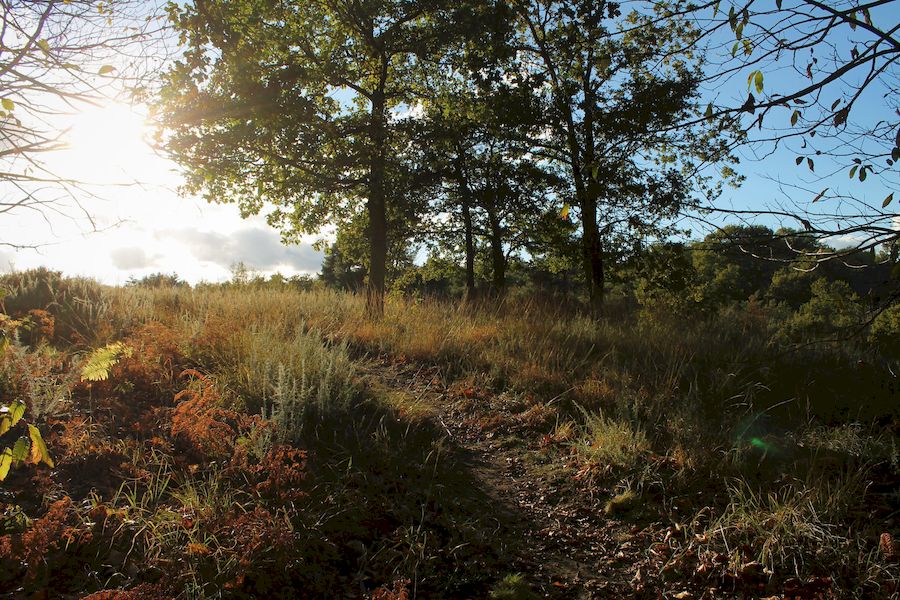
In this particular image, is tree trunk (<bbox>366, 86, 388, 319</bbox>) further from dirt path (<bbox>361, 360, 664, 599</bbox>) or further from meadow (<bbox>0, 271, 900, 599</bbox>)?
dirt path (<bbox>361, 360, 664, 599</bbox>)

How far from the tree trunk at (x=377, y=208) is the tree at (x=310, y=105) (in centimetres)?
3

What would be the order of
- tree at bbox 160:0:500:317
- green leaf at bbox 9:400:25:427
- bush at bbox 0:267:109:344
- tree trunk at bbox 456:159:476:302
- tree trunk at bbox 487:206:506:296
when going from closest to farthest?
1. green leaf at bbox 9:400:25:427
2. bush at bbox 0:267:109:344
3. tree at bbox 160:0:500:317
4. tree trunk at bbox 456:159:476:302
5. tree trunk at bbox 487:206:506:296

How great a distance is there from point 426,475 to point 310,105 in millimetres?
8807

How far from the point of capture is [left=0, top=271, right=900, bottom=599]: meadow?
327 centimetres

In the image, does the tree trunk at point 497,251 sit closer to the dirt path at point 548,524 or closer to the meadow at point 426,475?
the meadow at point 426,475

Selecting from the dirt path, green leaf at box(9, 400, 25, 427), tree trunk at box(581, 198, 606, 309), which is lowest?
the dirt path

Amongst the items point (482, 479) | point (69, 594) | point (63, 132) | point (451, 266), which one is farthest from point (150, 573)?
point (451, 266)

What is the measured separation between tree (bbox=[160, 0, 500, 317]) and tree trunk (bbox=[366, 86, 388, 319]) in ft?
0.08

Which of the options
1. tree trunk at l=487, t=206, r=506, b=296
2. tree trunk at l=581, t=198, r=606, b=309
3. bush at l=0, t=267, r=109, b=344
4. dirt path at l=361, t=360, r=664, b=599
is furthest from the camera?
tree trunk at l=487, t=206, r=506, b=296

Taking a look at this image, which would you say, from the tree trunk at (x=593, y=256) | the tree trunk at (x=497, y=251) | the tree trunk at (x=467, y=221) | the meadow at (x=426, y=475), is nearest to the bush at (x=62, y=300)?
the meadow at (x=426, y=475)

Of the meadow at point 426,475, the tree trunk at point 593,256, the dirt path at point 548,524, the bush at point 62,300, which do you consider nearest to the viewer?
the meadow at point 426,475

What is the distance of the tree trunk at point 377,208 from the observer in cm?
1145

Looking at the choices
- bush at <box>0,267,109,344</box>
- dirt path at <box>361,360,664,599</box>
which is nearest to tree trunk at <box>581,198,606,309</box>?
dirt path at <box>361,360,664,599</box>

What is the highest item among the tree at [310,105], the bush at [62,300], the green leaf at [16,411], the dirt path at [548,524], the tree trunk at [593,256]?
the tree at [310,105]
